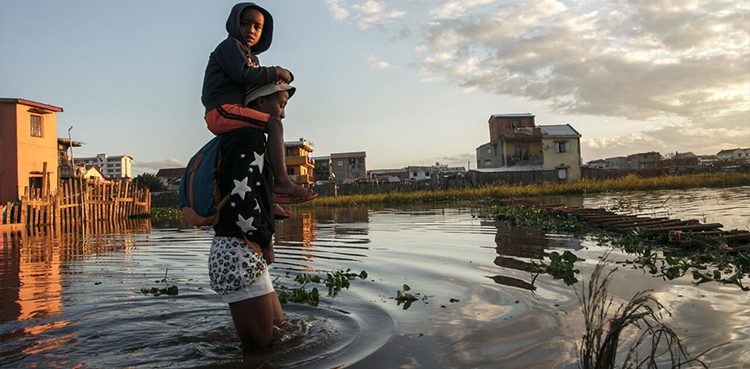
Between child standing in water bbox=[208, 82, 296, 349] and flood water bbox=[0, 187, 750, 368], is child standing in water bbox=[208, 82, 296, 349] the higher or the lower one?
the higher one

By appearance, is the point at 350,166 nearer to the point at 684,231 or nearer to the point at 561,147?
the point at 561,147

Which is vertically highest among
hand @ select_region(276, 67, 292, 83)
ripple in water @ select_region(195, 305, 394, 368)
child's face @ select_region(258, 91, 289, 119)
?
hand @ select_region(276, 67, 292, 83)

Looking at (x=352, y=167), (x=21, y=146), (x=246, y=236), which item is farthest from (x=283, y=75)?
(x=352, y=167)

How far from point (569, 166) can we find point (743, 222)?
41085 millimetres

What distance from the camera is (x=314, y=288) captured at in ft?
13.0

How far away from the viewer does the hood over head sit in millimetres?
2646

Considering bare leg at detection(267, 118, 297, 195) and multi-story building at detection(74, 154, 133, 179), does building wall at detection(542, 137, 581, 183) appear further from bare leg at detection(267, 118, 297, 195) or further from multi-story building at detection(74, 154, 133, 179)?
multi-story building at detection(74, 154, 133, 179)

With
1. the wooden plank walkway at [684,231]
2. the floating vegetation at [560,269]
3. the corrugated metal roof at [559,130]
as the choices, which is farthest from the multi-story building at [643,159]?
the floating vegetation at [560,269]

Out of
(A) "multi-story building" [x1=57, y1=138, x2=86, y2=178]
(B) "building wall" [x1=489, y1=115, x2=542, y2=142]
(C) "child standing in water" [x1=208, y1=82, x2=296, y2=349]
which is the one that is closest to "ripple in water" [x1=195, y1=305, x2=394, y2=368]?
(C) "child standing in water" [x1=208, y1=82, x2=296, y2=349]

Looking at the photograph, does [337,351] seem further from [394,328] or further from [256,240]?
[256,240]

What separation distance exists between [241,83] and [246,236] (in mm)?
875

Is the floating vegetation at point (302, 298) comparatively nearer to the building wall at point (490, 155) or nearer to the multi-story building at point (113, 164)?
the building wall at point (490, 155)

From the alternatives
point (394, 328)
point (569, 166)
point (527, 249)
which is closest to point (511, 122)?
point (569, 166)

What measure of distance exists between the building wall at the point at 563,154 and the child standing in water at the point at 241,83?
47958mm
